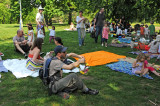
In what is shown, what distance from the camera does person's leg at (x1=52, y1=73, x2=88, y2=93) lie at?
3668mm

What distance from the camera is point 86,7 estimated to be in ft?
74.5

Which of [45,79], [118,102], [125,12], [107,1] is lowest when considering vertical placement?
[118,102]

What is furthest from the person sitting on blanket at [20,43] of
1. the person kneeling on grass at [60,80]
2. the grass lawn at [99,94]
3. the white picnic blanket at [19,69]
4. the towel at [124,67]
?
the person kneeling on grass at [60,80]

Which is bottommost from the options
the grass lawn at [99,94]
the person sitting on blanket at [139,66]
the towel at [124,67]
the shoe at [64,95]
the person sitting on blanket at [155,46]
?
the grass lawn at [99,94]

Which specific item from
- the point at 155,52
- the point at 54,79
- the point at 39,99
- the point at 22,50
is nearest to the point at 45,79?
the point at 54,79

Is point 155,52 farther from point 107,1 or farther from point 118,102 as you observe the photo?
point 107,1

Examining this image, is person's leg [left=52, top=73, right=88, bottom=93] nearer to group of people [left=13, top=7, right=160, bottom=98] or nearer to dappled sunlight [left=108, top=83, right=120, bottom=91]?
group of people [left=13, top=7, right=160, bottom=98]

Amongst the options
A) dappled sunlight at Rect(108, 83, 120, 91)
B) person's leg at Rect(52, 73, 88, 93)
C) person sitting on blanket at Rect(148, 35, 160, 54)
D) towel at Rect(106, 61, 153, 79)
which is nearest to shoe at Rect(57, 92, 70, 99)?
person's leg at Rect(52, 73, 88, 93)

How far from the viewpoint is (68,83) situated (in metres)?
3.68

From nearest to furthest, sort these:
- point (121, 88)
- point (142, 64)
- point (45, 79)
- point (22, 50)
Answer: point (45, 79), point (121, 88), point (142, 64), point (22, 50)

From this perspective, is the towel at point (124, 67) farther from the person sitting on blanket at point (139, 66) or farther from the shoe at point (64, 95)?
the shoe at point (64, 95)

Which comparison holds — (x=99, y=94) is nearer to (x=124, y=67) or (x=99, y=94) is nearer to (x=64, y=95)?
(x=64, y=95)

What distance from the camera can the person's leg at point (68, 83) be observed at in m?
3.67

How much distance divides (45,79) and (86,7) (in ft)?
66.2
